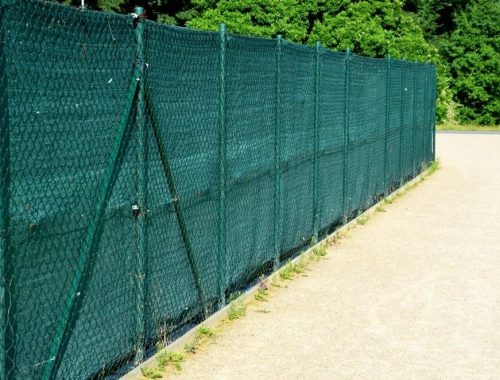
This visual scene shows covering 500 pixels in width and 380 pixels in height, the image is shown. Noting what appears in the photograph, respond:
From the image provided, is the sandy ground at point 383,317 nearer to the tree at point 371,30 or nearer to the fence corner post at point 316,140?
the fence corner post at point 316,140

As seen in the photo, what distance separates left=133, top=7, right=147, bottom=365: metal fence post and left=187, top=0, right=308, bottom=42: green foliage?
33.1 m

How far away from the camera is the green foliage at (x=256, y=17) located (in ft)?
128

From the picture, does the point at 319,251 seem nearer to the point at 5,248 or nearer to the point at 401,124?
the point at 5,248

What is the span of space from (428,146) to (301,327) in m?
15.5

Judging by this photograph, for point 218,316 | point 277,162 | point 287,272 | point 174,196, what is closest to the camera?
point 174,196

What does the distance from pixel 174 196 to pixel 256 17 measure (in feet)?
111

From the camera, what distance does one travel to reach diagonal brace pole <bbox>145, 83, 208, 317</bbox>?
6145mm

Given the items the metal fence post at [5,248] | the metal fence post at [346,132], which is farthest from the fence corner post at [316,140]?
the metal fence post at [5,248]

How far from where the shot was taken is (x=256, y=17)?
1564 inches

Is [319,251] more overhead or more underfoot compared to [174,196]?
more underfoot

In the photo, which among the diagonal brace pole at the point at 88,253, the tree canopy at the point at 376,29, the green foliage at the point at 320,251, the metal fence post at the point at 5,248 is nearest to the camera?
the metal fence post at the point at 5,248

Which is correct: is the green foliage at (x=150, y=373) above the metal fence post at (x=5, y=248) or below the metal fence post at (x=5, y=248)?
below

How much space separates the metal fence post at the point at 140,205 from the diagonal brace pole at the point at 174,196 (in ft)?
0.40

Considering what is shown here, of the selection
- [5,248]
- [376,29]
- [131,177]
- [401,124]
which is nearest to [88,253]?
[131,177]
